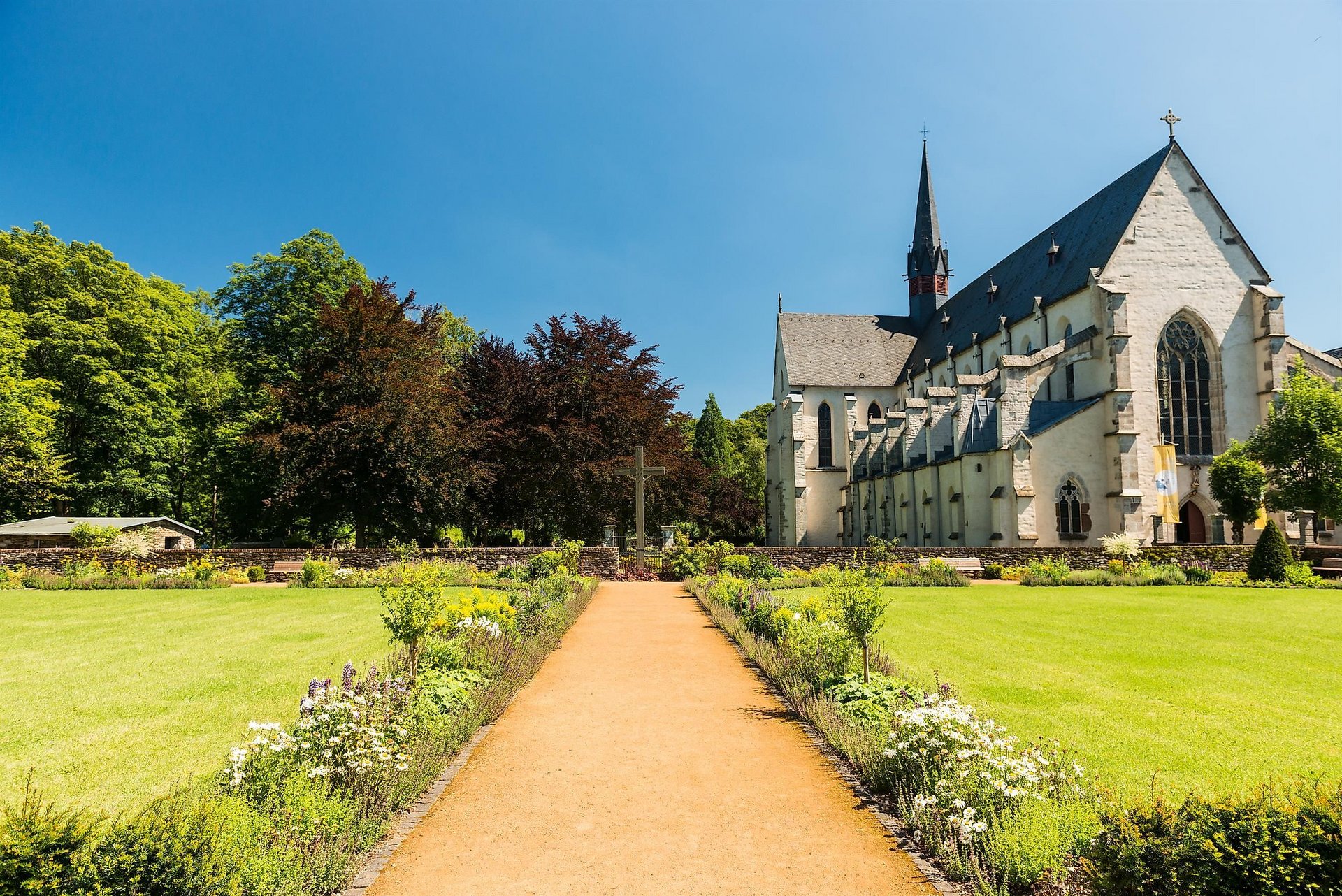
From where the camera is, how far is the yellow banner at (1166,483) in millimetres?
29562

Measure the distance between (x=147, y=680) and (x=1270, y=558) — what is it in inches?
1047

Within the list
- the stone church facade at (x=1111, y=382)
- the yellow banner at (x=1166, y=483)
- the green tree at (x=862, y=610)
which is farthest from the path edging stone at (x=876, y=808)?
the yellow banner at (x=1166, y=483)

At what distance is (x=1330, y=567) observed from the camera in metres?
23.9

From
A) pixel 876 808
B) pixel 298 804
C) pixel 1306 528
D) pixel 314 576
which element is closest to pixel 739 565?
pixel 314 576

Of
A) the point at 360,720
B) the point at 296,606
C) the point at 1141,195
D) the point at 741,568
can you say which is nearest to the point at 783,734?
the point at 360,720

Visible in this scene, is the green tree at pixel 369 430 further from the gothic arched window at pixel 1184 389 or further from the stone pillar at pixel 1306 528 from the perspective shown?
the stone pillar at pixel 1306 528

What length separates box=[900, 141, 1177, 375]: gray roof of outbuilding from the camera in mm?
32312

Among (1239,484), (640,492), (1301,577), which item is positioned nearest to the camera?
(1301,577)

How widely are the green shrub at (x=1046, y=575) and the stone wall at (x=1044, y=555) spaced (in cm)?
107

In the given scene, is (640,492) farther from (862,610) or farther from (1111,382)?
(1111,382)

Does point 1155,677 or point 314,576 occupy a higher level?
point 314,576

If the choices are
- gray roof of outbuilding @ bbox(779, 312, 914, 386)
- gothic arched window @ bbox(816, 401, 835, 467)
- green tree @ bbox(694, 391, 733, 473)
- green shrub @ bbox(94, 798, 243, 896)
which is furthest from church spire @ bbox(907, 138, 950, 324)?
green shrub @ bbox(94, 798, 243, 896)

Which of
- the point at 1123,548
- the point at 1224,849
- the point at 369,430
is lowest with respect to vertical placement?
the point at 1224,849

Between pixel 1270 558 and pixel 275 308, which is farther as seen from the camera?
pixel 275 308
